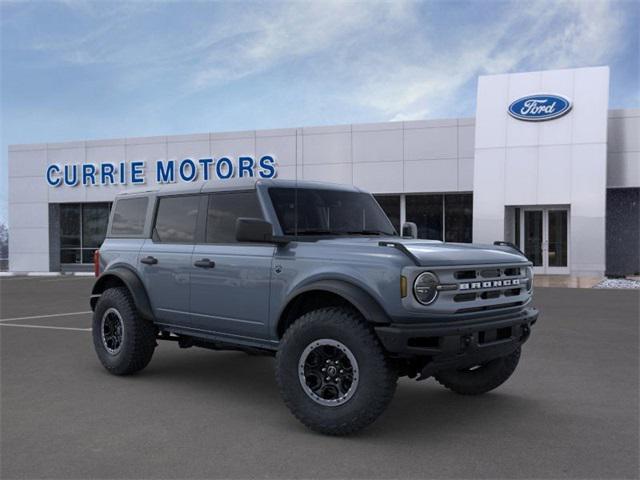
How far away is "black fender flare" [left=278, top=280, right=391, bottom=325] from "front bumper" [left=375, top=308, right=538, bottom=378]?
0.28ft

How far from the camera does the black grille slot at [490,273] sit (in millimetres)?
4883

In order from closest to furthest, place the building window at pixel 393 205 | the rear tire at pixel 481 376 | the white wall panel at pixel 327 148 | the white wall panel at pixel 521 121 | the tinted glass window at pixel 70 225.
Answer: the rear tire at pixel 481 376 → the white wall panel at pixel 521 121 → the white wall panel at pixel 327 148 → the building window at pixel 393 205 → the tinted glass window at pixel 70 225

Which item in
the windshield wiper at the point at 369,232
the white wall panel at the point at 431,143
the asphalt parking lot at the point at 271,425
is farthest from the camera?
the white wall panel at the point at 431,143

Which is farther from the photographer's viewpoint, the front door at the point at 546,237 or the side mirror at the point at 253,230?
the front door at the point at 546,237

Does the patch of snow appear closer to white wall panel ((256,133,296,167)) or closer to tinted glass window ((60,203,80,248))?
white wall panel ((256,133,296,167))

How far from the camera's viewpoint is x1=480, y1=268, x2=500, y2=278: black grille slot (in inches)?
192

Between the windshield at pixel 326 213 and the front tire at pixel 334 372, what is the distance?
1028 millimetres

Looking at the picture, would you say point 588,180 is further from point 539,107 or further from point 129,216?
point 129,216

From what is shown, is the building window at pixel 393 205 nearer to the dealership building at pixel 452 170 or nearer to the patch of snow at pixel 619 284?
the dealership building at pixel 452 170

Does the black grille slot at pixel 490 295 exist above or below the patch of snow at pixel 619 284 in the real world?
above

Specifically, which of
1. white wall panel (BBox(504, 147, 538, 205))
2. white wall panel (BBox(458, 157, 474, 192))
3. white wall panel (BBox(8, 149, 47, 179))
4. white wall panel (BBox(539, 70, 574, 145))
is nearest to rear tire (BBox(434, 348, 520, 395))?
white wall panel (BBox(504, 147, 538, 205))

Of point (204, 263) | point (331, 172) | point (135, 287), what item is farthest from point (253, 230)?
point (331, 172)

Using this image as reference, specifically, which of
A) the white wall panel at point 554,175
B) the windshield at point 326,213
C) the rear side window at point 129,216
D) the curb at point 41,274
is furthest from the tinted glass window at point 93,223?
the windshield at point 326,213

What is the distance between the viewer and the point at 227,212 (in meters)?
5.90
